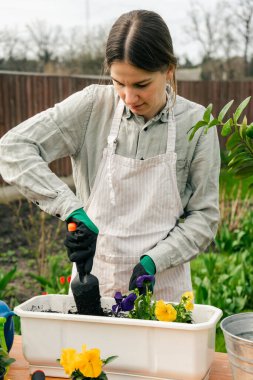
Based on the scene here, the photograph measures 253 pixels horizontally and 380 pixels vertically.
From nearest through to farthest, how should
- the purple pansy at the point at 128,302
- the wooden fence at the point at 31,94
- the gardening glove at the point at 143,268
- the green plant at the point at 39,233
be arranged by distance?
1. the purple pansy at the point at 128,302
2. the gardening glove at the point at 143,268
3. the green plant at the point at 39,233
4. the wooden fence at the point at 31,94

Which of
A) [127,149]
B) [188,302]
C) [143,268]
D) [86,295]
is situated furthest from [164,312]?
[127,149]

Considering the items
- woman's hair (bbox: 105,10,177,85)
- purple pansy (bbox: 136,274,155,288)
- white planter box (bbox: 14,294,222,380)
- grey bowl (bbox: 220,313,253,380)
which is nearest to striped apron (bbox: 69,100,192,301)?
woman's hair (bbox: 105,10,177,85)

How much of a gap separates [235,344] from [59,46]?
9683mm

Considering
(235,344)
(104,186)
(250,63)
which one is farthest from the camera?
(250,63)

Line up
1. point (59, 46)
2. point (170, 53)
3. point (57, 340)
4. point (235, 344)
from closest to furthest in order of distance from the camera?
point (235, 344), point (57, 340), point (170, 53), point (59, 46)

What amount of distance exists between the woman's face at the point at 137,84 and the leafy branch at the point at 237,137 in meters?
0.38

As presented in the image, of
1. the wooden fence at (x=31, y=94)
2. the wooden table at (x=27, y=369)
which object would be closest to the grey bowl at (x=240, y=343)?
the wooden table at (x=27, y=369)

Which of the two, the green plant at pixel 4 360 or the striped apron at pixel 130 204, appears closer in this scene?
the green plant at pixel 4 360

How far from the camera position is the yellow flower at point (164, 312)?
4.16 ft

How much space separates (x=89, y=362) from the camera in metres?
1.14

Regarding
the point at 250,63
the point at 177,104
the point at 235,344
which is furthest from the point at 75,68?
the point at 235,344

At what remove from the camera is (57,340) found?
1.32 meters

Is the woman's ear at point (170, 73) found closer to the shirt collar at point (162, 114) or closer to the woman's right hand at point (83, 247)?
→ the shirt collar at point (162, 114)

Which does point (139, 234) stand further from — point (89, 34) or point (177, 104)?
point (89, 34)
